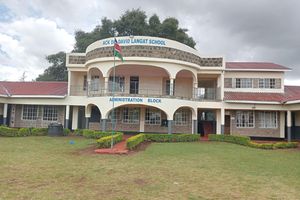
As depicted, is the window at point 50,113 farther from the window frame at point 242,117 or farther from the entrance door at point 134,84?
the window frame at point 242,117

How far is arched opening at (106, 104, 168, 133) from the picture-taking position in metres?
23.7

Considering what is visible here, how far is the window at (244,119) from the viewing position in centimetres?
2348

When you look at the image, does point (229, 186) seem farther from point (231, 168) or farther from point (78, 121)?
point (78, 121)

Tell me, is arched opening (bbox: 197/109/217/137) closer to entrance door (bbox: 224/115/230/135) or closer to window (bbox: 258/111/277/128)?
entrance door (bbox: 224/115/230/135)

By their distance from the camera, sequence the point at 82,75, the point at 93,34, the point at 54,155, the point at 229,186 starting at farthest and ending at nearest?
the point at 93,34
the point at 82,75
the point at 54,155
the point at 229,186

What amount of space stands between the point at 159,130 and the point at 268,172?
1443 cm

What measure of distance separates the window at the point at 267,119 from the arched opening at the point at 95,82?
577 inches

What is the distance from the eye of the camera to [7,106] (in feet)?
79.8

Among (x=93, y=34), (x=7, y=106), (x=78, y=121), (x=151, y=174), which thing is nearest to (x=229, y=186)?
(x=151, y=174)

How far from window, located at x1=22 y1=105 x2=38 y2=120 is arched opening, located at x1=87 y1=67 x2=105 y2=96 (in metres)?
6.14

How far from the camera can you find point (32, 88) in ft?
84.0

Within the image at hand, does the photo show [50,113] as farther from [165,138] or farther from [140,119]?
[165,138]

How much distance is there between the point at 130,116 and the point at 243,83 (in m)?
11.3

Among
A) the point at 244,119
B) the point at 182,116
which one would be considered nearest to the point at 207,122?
the point at 182,116
